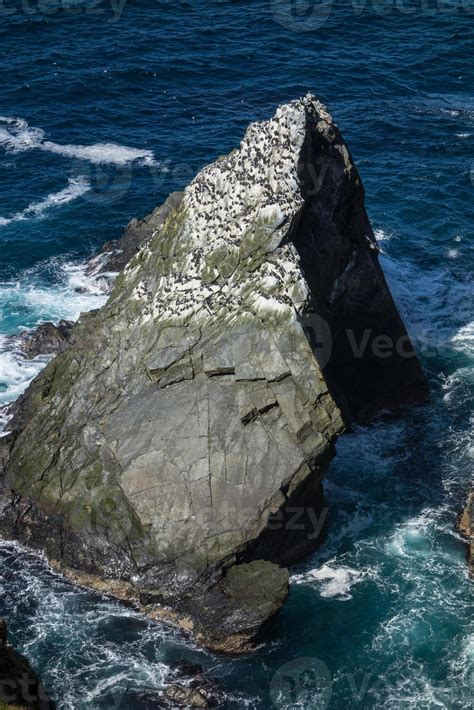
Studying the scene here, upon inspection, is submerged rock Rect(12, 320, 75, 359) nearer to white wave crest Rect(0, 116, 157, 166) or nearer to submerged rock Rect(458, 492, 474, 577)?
white wave crest Rect(0, 116, 157, 166)

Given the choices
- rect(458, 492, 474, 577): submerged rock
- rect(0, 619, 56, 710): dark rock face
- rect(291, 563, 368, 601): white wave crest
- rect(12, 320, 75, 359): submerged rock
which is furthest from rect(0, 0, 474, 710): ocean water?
rect(0, 619, 56, 710): dark rock face

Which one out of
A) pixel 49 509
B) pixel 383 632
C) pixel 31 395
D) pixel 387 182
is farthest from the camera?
pixel 387 182

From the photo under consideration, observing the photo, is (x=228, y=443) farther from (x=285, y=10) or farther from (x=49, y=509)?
(x=285, y=10)

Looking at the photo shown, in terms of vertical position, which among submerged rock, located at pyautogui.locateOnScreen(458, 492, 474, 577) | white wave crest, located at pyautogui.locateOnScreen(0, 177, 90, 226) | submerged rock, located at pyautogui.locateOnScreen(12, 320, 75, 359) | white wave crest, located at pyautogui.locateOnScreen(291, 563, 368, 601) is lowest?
white wave crest, located at pyautogui.locateOnScreen(291, 563, 368, 601)

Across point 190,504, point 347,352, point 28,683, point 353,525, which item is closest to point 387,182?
point 347,352

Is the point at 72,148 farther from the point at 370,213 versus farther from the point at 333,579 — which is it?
the point at 333,579

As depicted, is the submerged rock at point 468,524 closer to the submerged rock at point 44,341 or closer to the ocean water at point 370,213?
the ocean water at point 370,213
